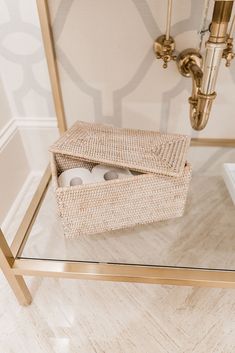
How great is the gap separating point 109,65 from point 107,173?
11.9 inches

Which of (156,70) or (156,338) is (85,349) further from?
(156,70)

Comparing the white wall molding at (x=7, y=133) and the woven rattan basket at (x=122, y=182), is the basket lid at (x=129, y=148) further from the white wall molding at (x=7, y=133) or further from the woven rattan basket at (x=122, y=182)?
the white wall molding at (x=7, y=133)

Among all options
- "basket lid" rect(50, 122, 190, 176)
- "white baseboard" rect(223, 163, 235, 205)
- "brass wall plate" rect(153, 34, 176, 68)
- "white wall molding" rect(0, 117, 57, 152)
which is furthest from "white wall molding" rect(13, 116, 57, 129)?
"white baseboard" rect(223, 163, 235, 205)

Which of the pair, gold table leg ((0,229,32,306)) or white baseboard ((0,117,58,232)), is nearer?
gold table leg ((0,229,32,306))

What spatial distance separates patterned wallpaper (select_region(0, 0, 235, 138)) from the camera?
24.1 inches

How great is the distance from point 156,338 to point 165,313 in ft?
0.21

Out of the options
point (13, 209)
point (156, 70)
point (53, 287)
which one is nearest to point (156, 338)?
point (53, 287)

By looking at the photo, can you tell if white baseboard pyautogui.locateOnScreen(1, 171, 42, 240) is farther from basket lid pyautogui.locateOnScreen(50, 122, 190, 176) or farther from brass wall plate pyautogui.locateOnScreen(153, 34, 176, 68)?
brass wall plate pyautogui.locateOnScreen(153, 34, 176, 68)

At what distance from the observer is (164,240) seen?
25.8 inches

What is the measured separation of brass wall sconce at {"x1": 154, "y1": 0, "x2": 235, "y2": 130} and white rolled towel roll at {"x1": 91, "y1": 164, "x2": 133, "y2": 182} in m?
0.21

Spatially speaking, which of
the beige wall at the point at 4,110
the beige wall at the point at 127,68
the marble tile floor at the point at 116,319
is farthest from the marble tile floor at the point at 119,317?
the beige wall at the point at 4,110

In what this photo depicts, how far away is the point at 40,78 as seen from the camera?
0.79m

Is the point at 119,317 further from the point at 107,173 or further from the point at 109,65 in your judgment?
the point at 109,65

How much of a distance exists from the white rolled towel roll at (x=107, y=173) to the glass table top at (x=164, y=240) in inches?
5.6
